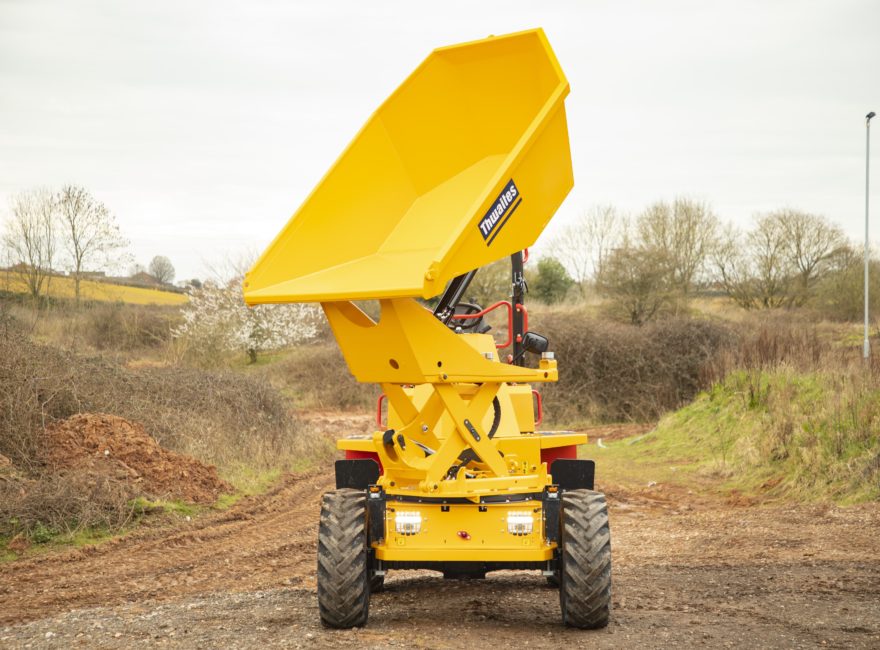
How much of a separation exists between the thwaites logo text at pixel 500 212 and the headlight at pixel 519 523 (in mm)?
1782

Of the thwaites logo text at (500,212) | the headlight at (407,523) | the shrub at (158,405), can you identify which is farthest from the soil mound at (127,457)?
the thwaites logo text at (500,212)

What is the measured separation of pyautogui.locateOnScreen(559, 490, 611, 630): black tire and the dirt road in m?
0.15

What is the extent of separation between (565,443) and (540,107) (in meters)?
2.67

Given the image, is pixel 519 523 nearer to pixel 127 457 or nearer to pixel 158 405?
pixel 127 457

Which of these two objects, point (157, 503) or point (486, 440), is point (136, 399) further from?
point (486, 440)

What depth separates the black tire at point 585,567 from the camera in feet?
19.4

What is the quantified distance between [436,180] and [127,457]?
6707 mm

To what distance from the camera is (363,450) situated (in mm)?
7379

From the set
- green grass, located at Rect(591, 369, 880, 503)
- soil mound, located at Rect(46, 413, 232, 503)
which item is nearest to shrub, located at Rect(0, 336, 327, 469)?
soil mound, located at Rect(46, 413, 232, 503)

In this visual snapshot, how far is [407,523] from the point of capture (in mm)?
6152

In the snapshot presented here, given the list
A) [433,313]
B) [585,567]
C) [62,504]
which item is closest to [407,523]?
[585,567]

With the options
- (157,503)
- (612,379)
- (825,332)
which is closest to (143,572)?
(157,503)

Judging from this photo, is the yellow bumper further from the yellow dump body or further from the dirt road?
the yellow dump body

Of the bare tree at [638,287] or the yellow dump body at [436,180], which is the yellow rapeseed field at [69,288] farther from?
the yellow dump body at [436,180]
